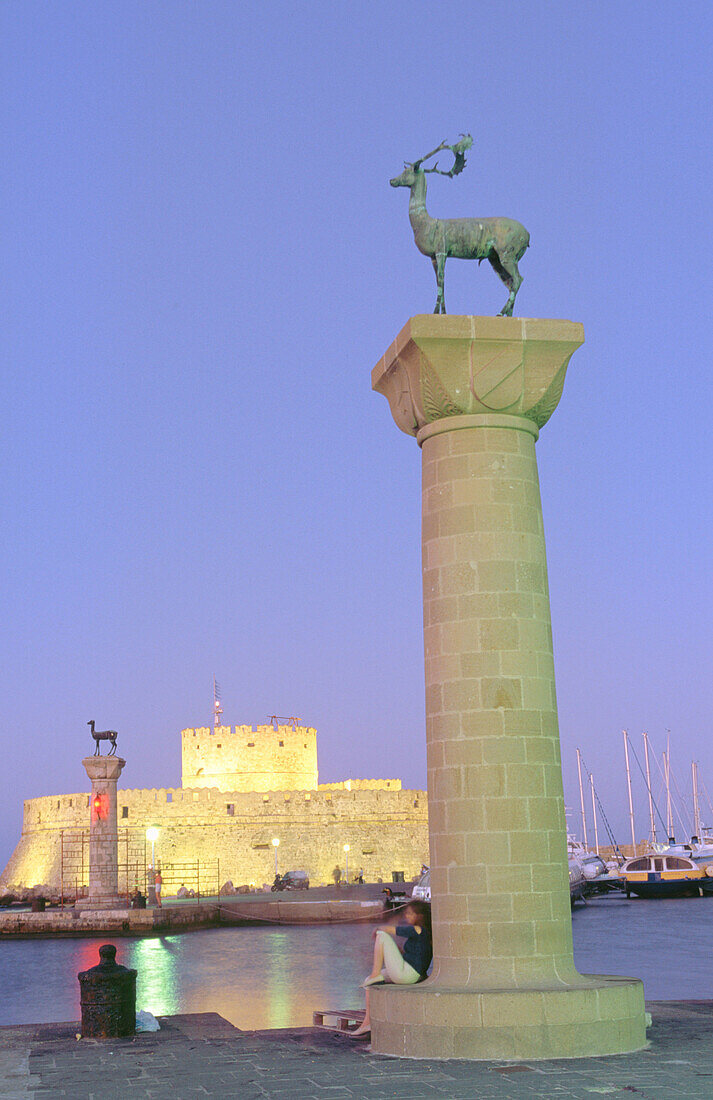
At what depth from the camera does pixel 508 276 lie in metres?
8.54

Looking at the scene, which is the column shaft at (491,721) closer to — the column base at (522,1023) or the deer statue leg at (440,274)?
the column base at (522,1023)

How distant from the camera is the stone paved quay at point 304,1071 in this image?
5.82 meters

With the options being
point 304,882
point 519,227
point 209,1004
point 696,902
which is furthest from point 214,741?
point 519,227

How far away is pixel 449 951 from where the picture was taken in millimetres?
7469

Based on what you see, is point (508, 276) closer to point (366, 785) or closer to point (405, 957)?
point (405, 957)

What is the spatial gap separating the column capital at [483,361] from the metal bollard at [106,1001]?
439 centimetres

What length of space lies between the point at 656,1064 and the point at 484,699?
2.32 m

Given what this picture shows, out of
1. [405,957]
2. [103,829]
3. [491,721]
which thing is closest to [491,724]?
[491,721]

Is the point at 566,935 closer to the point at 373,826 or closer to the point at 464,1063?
the point at 464,1063

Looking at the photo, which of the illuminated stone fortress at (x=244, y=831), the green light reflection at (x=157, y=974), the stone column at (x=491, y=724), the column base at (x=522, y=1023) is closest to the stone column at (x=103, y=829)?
the green light reflection at (x=157, y=974)

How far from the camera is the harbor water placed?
15.8 meters

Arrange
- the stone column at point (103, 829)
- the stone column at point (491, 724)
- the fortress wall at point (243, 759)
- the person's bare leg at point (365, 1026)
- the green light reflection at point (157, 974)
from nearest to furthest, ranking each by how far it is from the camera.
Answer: the stone column at point (491, 724)
the person's bare leg at point (365, 1026)
the green light reflection at point (157, 974)
the stone column at point (103, 829)
the fortress wall at point (243, 759)

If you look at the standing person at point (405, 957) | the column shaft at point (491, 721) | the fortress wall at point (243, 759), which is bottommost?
the standing person at point (405, 957)

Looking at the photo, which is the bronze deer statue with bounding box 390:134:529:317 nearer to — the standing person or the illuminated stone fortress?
the standing person
